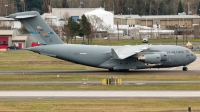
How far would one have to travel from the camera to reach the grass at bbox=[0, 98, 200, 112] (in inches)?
1300

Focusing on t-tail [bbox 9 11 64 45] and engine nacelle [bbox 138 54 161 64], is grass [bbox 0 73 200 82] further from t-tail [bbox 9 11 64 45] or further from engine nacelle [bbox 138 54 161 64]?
t-tail [bbox 9 11 64 45]

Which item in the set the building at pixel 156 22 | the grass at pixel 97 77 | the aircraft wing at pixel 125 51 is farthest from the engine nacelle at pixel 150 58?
the building at pixel 156 22

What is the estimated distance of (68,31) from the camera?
116 metres

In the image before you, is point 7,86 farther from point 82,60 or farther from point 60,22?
point 60,22

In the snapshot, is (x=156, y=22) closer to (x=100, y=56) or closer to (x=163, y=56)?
(x=163, y=56)

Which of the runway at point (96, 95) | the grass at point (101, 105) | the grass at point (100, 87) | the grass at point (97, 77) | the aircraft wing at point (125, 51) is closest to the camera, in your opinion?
the grass at point (101, 105)

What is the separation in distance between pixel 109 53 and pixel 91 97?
19930 millimetres

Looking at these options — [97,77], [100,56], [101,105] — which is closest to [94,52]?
[100,56]

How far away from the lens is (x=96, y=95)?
3919 centimetres

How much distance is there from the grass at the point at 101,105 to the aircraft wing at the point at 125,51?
20137 mm

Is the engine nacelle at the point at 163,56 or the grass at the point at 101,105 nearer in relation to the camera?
the grass at the point at 101,105

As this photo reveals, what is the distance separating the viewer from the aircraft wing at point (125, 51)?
5641cm

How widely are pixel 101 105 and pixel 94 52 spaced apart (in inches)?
925

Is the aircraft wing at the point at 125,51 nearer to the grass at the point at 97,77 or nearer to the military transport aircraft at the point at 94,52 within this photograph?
the military transport aircraft at the point at 94,52
